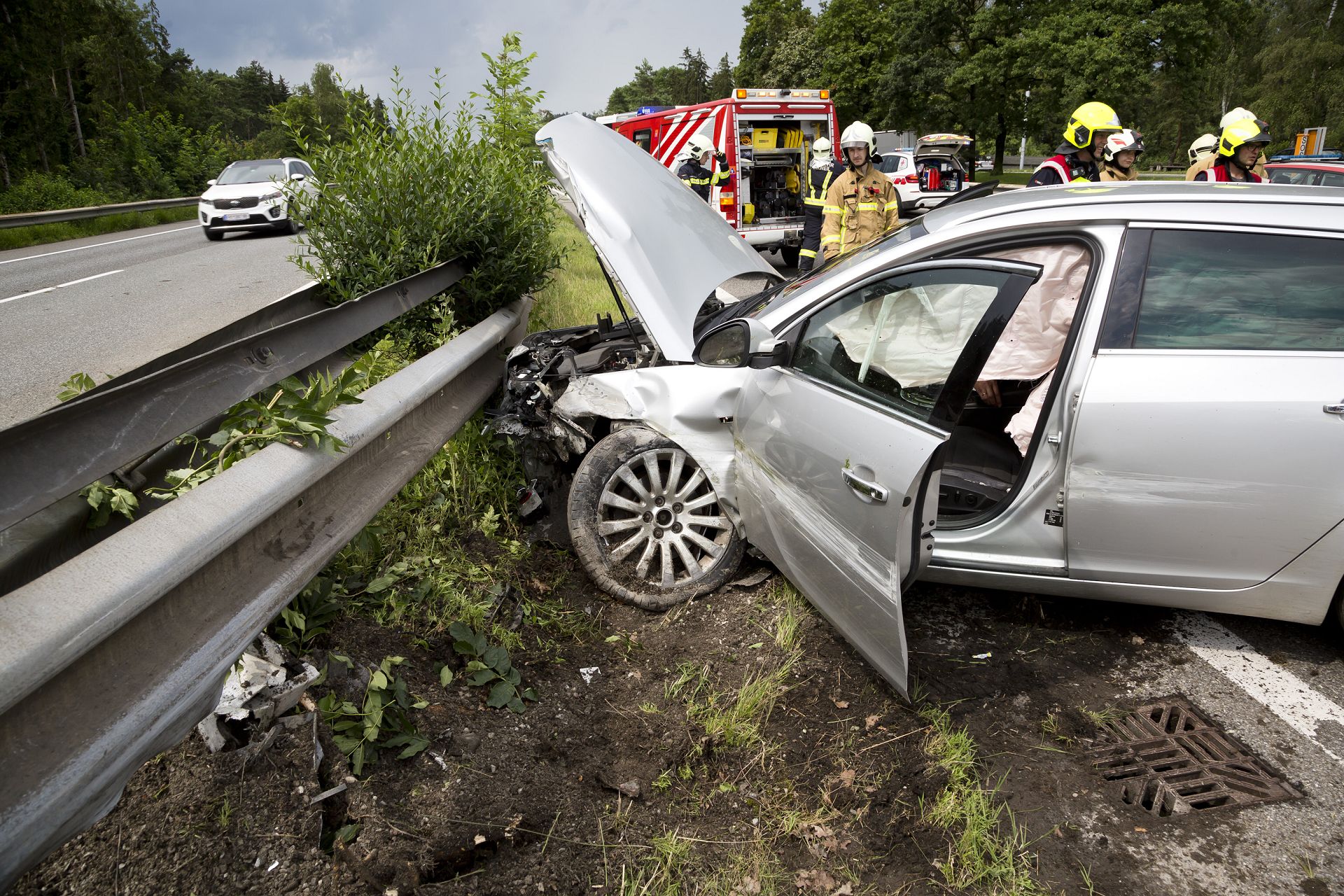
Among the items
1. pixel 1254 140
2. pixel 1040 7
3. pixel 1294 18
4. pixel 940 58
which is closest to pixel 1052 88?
pixel 1040 7

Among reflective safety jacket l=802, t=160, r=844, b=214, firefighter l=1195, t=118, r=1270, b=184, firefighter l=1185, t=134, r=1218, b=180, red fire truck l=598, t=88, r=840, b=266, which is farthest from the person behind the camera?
red fire truck l=598, t=88, r=840, b=266

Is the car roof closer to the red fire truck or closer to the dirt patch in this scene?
the dirt patch

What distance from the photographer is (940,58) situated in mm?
42500

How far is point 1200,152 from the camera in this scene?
7828 millimetres

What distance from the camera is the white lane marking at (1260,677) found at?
2734 mm

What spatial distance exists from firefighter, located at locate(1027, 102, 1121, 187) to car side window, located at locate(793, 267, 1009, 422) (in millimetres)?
3162

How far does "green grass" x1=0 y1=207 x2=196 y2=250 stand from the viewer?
1598 cm

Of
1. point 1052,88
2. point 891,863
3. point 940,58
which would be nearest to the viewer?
point 891,863

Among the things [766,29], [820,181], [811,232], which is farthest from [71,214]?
[766,29]

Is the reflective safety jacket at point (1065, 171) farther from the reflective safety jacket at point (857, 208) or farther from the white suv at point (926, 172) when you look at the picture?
the white suv at point (926, 172)

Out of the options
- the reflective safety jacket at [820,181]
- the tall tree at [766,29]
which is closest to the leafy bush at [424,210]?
the reflective safety jacket at [820,181]

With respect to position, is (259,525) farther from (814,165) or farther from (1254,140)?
(814,165)

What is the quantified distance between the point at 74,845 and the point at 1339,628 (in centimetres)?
375

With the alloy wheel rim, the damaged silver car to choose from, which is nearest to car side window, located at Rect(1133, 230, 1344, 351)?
the damaged silver car
